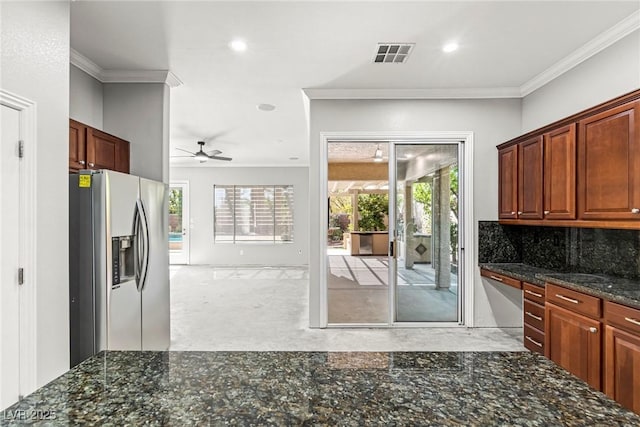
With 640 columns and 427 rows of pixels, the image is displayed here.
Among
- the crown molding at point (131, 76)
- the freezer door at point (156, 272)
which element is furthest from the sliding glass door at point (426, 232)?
the crown molding at point (131, 76)

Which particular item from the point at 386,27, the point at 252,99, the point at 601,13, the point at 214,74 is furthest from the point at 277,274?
the point at 601,13

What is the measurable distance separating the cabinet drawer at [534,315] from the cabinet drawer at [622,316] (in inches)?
28.1

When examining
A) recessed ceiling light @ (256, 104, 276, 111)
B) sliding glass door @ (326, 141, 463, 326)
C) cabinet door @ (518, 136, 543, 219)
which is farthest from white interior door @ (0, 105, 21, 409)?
cabinet door @ (518, 136, 543, 219)

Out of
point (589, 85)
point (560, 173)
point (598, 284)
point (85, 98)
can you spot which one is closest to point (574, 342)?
point (598, 284)

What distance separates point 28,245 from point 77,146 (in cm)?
115

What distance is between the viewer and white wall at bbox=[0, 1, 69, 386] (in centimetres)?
190

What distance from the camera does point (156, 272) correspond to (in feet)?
10.3

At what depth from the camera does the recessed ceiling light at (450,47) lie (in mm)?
2883

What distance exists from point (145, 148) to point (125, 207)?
1039 millimetres

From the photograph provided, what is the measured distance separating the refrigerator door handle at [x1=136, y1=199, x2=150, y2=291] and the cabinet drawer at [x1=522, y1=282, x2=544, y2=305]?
133 inches

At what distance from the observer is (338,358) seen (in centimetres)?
109

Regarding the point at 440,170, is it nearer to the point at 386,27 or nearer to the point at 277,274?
the point at 386,27

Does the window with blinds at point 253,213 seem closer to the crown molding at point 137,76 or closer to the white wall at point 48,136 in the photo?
the crown molding at point 137,76

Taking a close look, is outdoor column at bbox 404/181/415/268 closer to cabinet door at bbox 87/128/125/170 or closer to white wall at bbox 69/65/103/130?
cabinet door at bbox 87/128/125/170
